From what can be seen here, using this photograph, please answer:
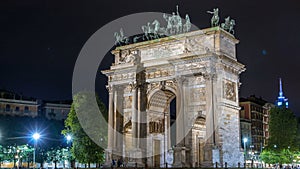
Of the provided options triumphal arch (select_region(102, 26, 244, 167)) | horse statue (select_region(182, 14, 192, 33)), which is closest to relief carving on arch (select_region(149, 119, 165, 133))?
triumphal arch (select_region(102, 26, 244, 167))

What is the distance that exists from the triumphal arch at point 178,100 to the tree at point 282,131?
775 inches

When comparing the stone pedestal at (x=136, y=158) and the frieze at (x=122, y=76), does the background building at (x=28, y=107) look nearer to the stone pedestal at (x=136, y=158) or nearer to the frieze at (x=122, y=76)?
the frieze at (x=122, y=76)

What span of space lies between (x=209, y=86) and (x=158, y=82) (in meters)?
7.48

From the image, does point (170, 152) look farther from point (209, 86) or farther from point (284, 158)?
point (284, 158)

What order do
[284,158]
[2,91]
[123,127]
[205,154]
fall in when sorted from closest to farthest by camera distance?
1. [205,154]
2. [123,127]
3. [284,158]
4. [2,91]

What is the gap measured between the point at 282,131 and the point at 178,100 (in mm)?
25677

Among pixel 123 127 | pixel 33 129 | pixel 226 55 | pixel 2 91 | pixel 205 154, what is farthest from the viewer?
pixel 2 91

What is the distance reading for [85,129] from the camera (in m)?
53.8

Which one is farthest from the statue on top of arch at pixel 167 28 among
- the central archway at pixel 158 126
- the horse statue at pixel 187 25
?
the central archway at pixel 158 126

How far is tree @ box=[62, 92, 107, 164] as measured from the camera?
53406 millimetres

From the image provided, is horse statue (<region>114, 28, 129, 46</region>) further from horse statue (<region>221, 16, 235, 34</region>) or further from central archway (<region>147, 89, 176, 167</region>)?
horse statue (<region>221, 16, 235, 34</region>)

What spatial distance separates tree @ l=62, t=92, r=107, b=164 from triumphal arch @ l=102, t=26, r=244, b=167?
2.53m

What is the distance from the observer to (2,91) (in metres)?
96.3

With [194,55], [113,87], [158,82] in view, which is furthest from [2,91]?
[194,55]
